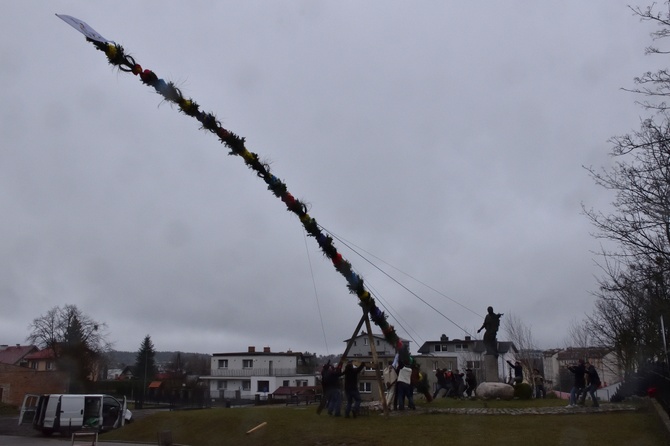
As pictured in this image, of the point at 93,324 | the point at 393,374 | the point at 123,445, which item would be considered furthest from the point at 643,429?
the point at 93,324

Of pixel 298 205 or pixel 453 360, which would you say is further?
pixel 453 360

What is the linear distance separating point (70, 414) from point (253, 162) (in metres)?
16.4

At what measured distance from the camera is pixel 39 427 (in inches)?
1144

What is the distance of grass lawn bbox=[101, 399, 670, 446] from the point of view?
1505cm

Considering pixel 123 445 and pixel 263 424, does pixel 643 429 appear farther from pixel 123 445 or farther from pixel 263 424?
pixel 123 445

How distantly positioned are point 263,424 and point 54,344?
56.1 meters

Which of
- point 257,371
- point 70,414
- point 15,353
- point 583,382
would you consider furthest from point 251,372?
point 583,382

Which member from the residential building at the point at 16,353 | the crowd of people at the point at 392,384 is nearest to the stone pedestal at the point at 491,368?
the crowd of people at the point at 392,384

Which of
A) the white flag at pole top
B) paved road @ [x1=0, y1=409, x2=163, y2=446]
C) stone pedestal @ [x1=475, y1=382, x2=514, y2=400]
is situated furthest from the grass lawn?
the white flag at pole top

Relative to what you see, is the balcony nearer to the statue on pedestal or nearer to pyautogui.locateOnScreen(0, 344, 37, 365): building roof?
pyautogui.locateOnScreen(0, 344, 37, 365): building roof

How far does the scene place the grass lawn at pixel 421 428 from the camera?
15.1m

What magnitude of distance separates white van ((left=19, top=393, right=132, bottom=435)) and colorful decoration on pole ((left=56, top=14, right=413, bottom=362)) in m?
14.5

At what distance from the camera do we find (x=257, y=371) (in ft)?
252

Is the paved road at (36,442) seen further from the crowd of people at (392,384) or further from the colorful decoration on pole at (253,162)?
the colorful decoration on pole at (253,162)
